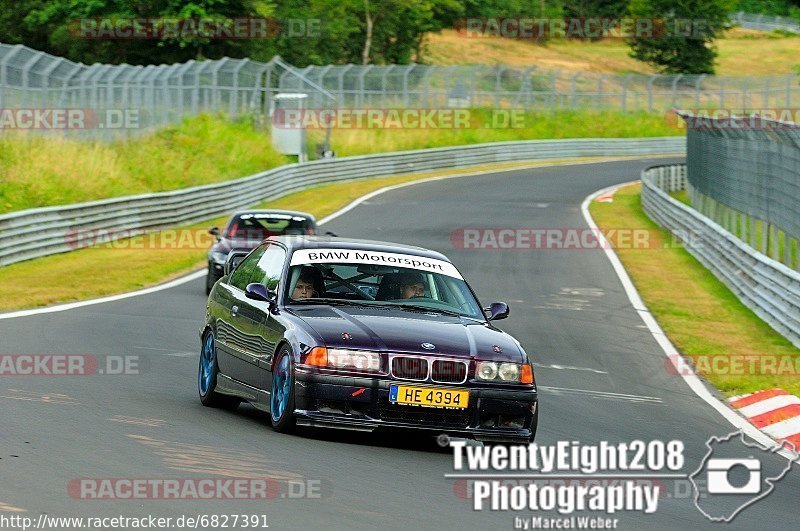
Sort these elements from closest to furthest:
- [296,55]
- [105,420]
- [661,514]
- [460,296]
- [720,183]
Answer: [661,514] → [105,420] → [460,296] → [720,183] → [296,55]

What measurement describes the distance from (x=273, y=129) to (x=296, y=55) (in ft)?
98.8

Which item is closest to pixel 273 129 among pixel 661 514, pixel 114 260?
pixel 114 260

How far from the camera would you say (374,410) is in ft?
30.9

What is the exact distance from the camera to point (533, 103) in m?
75.4

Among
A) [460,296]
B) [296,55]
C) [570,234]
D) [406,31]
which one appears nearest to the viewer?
[460,296]

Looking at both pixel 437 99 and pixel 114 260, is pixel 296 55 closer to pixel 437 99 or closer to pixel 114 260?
pixel 437 99

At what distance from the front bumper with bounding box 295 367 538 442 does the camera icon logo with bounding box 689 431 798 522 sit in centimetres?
137

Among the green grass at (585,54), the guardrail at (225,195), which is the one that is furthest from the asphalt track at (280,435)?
the green grass at (585,54)

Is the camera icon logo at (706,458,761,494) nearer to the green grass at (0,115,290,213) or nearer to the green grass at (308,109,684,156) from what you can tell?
the green grass at (0,115,290,213)

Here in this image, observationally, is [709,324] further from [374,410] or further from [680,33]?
[680,33]

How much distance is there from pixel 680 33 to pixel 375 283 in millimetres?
100788

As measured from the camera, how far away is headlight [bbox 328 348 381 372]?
9.45m

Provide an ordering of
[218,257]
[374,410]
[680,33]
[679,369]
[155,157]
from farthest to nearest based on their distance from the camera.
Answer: [680,33] → [155,157] → [218,257] → [679,369] → [374,410]

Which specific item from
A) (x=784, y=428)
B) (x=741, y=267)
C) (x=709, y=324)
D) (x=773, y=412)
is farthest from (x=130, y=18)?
(x=784, y=428)
